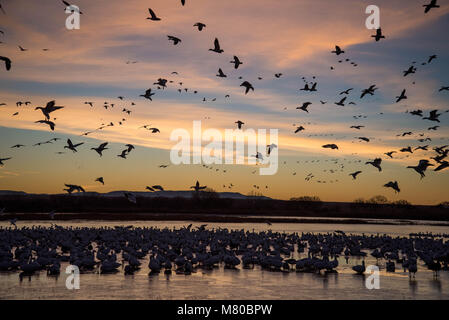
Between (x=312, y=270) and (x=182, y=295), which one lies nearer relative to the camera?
(x=182, y=295)

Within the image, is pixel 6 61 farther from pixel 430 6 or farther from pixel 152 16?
pixel 430 6

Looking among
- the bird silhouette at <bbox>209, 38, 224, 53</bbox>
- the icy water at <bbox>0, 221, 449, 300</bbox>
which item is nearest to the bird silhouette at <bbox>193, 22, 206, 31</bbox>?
the bird silhouette at <bbox>209, 38, 224, 53</bbox>

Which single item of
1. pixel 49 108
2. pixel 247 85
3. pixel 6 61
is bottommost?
pixel 49 108

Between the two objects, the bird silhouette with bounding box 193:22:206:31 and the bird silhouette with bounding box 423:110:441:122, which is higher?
the bird silhouette with bounding box 193:22:206:31

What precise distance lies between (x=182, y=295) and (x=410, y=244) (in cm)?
2218

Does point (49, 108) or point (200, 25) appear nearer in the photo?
point (49, 108)

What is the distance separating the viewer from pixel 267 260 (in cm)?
2619

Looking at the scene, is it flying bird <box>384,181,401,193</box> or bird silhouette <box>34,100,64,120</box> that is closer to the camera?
bird silhouette <box>34,100,64,120</box>

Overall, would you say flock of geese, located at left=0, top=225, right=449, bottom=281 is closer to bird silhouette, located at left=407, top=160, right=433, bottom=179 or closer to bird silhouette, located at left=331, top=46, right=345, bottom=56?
bird silhouette, located at left=407, top=160, right=433, bottom=179

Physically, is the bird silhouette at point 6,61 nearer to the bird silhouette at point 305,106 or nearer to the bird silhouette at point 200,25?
the bird silhouette at point 200,25

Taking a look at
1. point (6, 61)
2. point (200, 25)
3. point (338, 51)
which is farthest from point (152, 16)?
point (338, 51)
